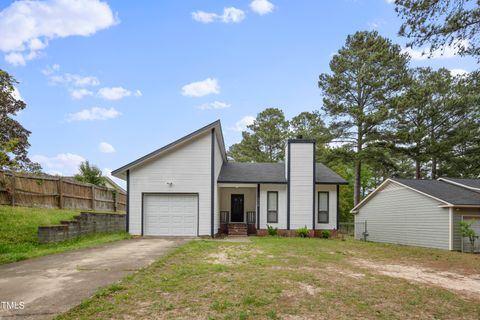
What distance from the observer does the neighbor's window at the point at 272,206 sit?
17.0 m

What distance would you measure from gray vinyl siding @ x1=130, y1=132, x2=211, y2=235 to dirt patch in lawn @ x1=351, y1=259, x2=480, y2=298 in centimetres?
794

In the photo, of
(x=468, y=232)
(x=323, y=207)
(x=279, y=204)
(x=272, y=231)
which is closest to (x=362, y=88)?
(x=323, y=207)

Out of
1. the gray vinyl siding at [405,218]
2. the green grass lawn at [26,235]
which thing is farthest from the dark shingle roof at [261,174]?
the green grass lawn at [26,235]

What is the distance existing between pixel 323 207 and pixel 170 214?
828 centimetres

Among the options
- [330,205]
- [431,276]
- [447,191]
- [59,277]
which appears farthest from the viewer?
[330,205]

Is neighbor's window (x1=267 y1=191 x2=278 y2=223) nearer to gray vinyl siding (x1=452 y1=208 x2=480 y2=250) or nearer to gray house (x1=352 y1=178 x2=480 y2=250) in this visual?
gray house (x1=352 y1=178 x2=480 y2=250)

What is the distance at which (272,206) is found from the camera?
17.1m

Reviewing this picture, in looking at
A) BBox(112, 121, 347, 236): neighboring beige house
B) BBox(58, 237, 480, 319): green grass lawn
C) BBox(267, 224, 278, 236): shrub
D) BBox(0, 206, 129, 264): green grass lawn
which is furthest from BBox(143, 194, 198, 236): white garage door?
BBox(58, 237, 480, 319): green grass lawn

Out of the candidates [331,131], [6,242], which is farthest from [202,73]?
[6,242]

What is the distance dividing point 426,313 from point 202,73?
1755cm

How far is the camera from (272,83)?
19.7 m

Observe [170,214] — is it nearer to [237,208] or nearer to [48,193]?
[237,208]

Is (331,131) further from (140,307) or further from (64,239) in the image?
(140,307)

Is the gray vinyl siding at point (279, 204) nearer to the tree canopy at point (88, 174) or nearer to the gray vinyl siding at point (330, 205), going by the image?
the gray vinyl siding at point (330, 205)
